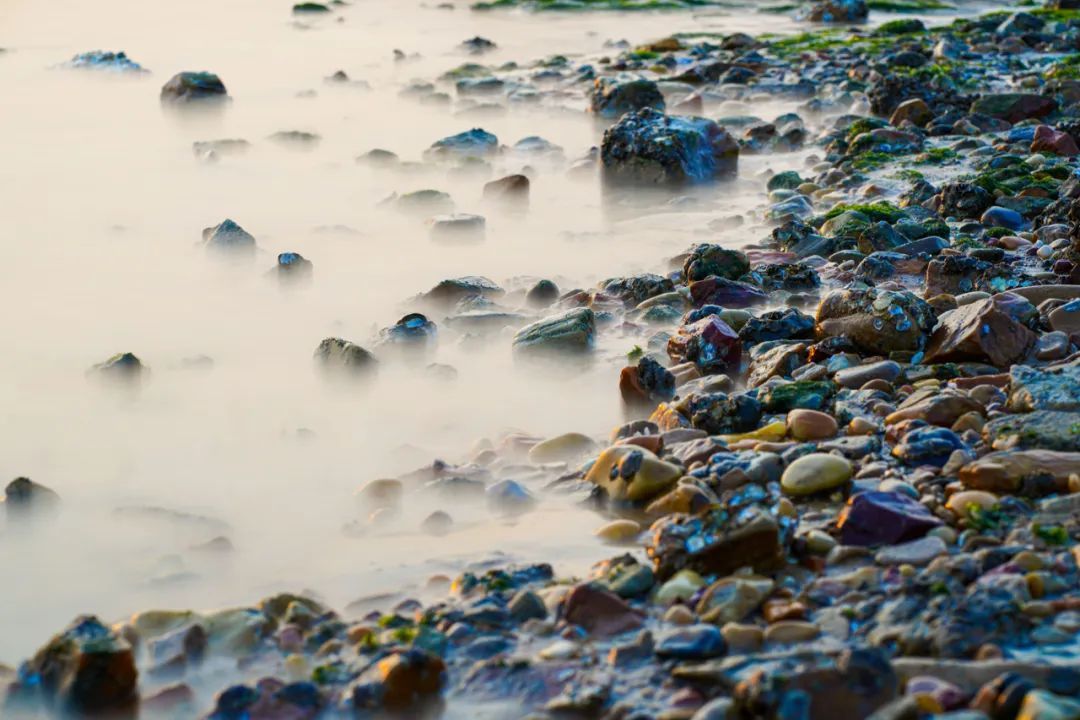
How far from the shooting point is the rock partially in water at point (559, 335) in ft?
17.2

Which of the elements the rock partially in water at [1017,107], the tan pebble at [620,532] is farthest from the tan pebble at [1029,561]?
the rock partially in water at [1017,107]

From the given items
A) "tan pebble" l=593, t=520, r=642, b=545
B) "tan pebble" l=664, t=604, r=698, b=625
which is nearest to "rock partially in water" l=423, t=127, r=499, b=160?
"tan pebble" l=593, t=520, r=642, b=545

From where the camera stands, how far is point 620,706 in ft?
8.79

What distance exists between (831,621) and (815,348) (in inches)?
79.2

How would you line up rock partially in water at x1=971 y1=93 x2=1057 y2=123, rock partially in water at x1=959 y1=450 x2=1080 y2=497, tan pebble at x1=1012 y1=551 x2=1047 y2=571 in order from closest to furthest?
tan pebble at x1=1012 y1=551 x2=1047 y2=571, rock partially in water at x1=959 y1=450 x2=1080 y2=497, rock partially in water at x1=971 y1=93 x2=1057 y2=123

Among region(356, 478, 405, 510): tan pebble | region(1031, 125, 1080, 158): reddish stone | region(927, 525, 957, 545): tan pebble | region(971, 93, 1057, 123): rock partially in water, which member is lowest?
region(356, 478, 405, 510): tan pebble

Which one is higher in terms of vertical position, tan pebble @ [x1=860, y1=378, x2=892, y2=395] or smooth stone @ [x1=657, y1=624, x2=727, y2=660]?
tan pebble @ [x1=860, y1=378, x2=892, y2=395]

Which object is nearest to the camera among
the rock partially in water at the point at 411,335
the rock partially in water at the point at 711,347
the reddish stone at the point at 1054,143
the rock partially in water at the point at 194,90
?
the rock partially in water at the point at 711,347

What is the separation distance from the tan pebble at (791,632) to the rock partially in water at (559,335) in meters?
2.47

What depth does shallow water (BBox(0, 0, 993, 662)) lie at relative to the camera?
3.66 meters

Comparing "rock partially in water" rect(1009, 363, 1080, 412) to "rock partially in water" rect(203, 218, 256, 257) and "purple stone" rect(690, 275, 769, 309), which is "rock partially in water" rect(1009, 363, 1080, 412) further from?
"rock partially in water" rect(203, 218, 256, 257)

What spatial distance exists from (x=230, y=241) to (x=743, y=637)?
4.61 meters

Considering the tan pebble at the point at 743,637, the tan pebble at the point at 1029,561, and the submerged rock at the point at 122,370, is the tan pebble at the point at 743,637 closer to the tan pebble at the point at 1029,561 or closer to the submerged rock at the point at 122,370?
the tan pebble at the point at 1029,561

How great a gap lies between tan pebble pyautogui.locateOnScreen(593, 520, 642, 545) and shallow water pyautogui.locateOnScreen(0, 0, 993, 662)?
0.06 meters
